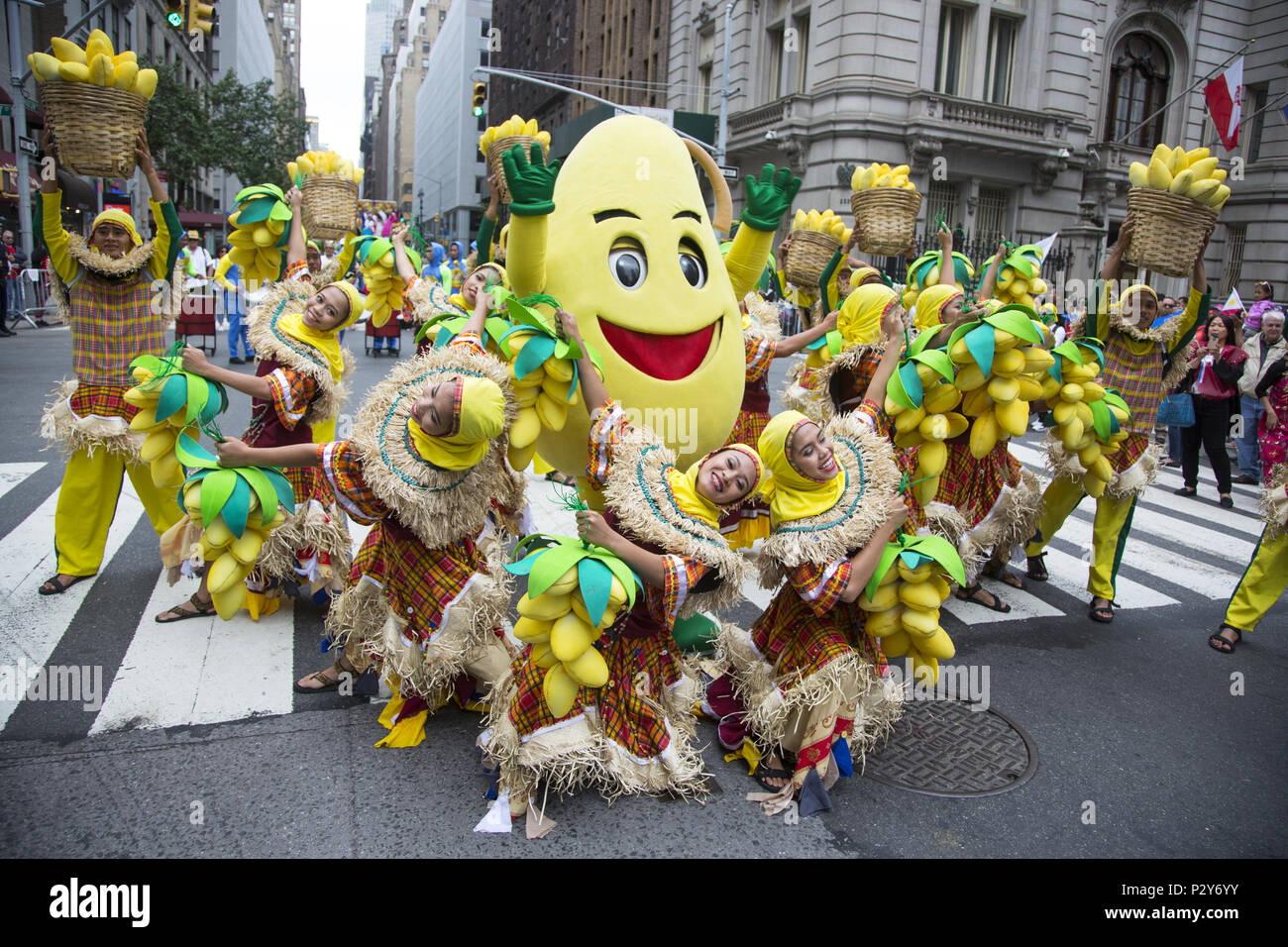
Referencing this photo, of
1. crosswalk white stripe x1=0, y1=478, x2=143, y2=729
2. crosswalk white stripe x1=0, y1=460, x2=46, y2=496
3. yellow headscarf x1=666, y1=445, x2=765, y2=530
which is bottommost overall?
crosswalk white stripe x1=0, y1=478, x2=143, y2=729

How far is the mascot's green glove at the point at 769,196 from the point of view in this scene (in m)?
3.90

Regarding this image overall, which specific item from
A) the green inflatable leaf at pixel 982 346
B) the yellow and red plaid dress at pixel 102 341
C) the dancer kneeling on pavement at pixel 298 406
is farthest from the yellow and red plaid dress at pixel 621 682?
the yellow and red plaid dress at pixel 102 341

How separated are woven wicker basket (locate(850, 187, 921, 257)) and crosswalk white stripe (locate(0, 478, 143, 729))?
525cm

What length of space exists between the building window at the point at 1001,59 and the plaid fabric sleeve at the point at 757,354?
21.8m

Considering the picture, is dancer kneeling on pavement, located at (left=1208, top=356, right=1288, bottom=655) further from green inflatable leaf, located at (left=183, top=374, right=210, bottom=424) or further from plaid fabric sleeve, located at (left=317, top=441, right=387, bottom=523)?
green inflatable leaf, located at (left=183, top=374, right=210, bottom=424)

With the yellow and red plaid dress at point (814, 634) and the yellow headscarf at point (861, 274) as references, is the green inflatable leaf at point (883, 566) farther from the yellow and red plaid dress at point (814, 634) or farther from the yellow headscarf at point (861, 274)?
the yellow headscarf at point (861, 274)

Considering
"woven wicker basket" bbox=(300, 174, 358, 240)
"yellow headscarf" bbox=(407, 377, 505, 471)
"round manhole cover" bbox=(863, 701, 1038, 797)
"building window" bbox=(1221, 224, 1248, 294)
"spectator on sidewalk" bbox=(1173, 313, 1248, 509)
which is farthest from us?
"building window" bbox=(1221, 224, 1248, 294)

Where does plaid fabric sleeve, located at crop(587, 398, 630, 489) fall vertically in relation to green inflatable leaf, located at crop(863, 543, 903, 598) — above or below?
above

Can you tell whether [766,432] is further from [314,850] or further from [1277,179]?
[1277,179]

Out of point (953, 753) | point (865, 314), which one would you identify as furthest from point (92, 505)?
point (953, 753)

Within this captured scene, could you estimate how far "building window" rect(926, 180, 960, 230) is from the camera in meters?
22.8

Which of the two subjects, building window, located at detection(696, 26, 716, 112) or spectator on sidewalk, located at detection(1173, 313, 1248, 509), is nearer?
spectator on sidewalk, located at detection(1173, 313, 1248, 509)

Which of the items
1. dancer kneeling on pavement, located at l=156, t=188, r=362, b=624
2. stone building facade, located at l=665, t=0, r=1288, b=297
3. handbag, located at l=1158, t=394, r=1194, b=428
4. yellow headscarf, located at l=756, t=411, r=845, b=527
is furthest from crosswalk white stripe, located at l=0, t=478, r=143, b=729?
stone building facade, located at l=665, t=0, r=1288, b=297
